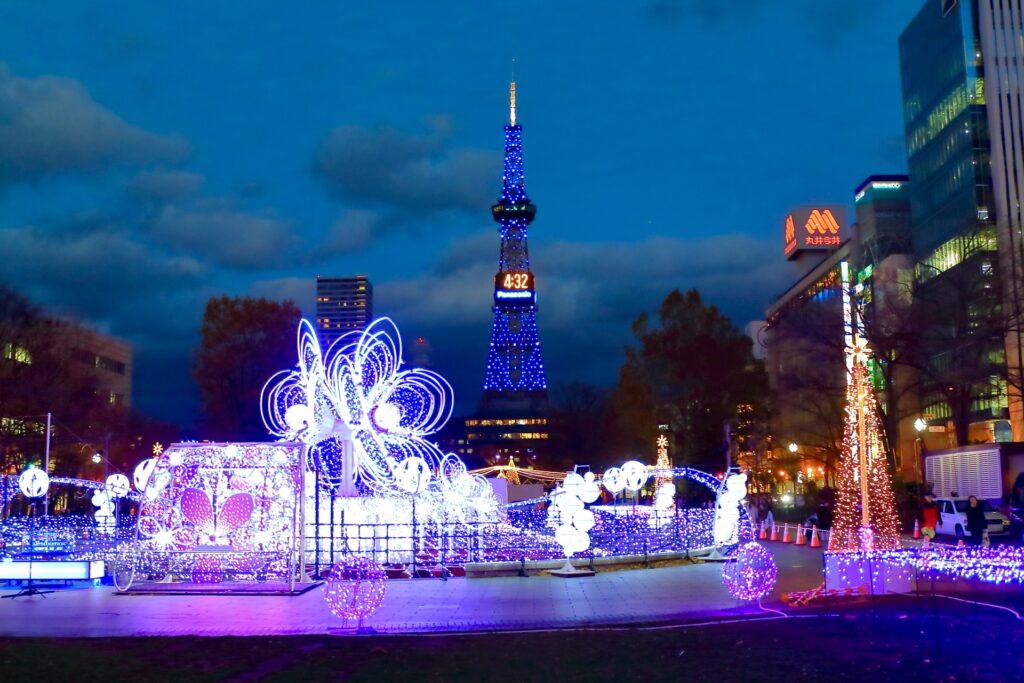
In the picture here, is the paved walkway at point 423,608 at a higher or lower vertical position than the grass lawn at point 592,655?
lower

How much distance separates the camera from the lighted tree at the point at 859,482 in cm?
1883

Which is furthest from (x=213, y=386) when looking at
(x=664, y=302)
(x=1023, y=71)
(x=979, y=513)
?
(x=1023, y=71)

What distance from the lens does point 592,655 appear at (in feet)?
37.0

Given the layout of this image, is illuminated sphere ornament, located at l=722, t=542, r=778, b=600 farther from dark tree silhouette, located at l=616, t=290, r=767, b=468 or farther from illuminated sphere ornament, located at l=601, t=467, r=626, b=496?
dark tree silhouette, located at l=616, t=290, r=767, b=468

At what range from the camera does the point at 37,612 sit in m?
16.3

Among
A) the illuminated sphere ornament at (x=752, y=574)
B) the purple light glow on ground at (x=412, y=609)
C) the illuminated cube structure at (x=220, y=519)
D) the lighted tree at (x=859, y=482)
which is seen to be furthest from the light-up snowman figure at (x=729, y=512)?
the illuminated cube structure at (x=220, y=519)

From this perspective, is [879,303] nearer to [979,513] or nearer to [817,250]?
[979,513]

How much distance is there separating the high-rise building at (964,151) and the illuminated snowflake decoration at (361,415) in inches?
983

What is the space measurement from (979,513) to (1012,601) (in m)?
11.1

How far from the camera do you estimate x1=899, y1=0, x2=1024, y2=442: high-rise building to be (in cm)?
4934

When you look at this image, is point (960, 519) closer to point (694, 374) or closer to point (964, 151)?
point (694, 374)

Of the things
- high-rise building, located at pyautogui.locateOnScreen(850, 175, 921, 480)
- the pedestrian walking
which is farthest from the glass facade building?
the pedestrian walking

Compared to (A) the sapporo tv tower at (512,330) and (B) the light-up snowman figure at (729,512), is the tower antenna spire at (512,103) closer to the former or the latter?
(A) the sapporo tv tower at (512,330)

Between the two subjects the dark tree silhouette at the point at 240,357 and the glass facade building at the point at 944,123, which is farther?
the glass facade building at the point at 944,123
